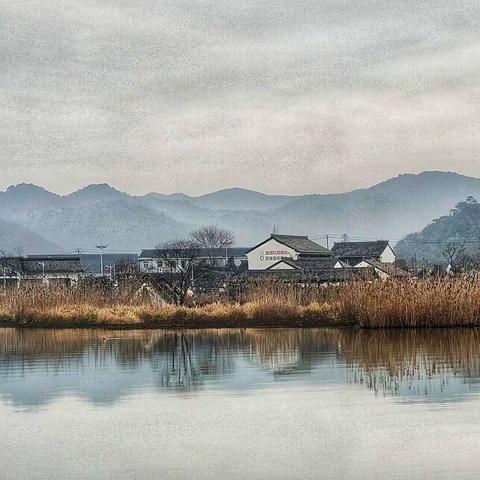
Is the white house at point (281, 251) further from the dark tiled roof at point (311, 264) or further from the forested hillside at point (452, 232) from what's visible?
the forested hillside at point (452, 232)

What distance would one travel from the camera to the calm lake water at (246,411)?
28.9 ft

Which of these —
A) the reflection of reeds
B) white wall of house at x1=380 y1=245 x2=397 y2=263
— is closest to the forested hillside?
white wall of house at x1=380 y1=245 x2=397 y2=263

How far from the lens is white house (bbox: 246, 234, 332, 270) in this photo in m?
62.2

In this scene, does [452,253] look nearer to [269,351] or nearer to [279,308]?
[279,308]

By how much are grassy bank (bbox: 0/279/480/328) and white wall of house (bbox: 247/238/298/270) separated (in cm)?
3458

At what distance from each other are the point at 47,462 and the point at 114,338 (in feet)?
43.1

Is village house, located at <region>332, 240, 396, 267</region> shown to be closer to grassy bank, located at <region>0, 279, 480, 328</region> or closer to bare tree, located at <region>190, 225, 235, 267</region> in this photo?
bare tree, located at <region>190, 225, 235, 267</region>

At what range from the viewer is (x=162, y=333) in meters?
23.5

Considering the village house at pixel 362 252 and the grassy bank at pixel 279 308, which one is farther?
the village house at pixel 362 252

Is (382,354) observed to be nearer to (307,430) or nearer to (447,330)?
(447,330)

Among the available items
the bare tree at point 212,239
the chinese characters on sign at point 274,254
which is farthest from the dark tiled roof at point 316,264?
the bare tree at point 212,239

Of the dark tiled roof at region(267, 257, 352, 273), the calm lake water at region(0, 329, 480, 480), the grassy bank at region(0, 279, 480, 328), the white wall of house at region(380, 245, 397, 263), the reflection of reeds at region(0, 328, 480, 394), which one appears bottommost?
the calm lake water at region(0, 329, 480, 480)

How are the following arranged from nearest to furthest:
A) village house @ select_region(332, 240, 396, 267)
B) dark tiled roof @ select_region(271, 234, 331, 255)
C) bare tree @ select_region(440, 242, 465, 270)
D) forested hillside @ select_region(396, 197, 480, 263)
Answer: dark tiled roof @ select_region(271, 234, 331, 255)
village house @ select_region(332, 240, 396, 267)
bare tree @ select_region(440, 242, 465, 270)
forested hillside @ select_region(396, 197, 480, 263)

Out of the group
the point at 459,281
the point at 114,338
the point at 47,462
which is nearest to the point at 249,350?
the point at 114,338
